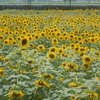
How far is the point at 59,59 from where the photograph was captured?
3176mm

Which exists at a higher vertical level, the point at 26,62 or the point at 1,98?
the point at 26,62

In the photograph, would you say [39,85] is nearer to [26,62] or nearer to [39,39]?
[26,62]

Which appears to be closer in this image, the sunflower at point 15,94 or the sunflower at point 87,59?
the sunflower at point 15,94

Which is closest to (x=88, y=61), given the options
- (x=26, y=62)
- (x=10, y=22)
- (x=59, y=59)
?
(x=59, y=59)

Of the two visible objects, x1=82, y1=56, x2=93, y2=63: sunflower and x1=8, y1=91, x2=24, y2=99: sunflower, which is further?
x1=82, y1=56, x2=93, y2=63: sunflower

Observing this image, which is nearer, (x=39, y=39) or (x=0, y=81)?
(x=0, y=81)

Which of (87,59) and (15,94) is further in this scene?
(87,59)

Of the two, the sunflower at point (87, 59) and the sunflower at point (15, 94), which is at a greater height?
the sunflower at point (87, 59)

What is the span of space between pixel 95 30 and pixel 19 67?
4025 mm

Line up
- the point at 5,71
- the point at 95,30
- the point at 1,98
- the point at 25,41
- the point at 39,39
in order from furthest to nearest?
the point at 95,30
the point at 39,39
the point at 25,41
the point at 5,71
the point at 1,98

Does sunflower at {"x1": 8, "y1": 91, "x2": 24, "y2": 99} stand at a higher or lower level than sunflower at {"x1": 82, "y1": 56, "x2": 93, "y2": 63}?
lower

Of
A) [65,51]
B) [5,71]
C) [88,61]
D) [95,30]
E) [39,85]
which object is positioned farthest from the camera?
[95,30]

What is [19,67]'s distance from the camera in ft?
8.45

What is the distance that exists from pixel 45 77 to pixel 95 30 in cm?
431
